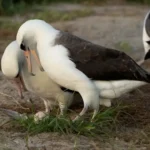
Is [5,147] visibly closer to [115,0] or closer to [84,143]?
[84,143]

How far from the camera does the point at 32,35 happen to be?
6465mm

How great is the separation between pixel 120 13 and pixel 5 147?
10714mm

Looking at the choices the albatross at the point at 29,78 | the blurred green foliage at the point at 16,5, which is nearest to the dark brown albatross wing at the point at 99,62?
the albatross at the point at 29,78

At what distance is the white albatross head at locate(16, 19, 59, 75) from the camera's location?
6391 mm

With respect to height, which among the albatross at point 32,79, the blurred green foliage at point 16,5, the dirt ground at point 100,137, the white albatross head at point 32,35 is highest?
the white albatross head at point 32,35

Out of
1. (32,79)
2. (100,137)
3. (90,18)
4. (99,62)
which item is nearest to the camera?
(100,137)

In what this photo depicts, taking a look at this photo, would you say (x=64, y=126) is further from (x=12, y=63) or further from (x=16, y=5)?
A: (x=16, y=5)

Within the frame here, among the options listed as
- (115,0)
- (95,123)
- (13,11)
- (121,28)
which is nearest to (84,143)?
(95,123)

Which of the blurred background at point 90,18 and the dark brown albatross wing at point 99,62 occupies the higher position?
the dark brown albatross wing at point 99,62

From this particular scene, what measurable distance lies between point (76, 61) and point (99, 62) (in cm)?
26

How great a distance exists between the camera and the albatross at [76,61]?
6.20 m

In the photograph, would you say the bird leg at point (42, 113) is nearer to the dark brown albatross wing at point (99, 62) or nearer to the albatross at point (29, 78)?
the albatross at point (29, 78)

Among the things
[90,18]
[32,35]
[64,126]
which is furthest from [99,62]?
[90,18]

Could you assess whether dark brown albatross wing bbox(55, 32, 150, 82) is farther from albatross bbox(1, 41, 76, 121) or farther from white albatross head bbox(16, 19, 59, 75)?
albatross bbox(1, 41, 76, 121)
